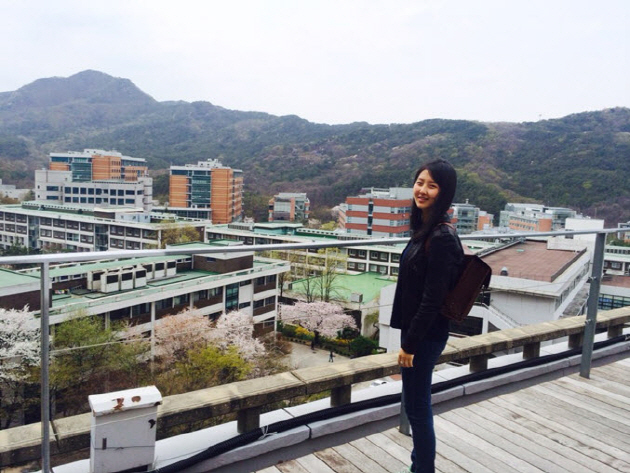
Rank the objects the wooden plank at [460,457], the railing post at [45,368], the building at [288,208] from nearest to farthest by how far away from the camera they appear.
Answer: the railing post at [45,368] → the wooden plank at [460,457] → the building at [288,208]

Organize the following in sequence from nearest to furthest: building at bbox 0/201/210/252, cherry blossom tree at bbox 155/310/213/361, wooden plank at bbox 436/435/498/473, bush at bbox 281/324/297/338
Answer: cherry blossom tree at bbox 155/310/213/361
wooden plank at bbox 436/435/498/473
bush at bbox 281/324/297/338
building at bbox 0/201/210/252

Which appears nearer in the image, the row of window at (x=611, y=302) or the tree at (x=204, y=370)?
the tree at (x=204, y=370)

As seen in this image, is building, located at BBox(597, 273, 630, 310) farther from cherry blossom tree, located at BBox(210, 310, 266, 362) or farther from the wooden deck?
cherry blossom tree, located at BBox(210, 310, 266, 362)

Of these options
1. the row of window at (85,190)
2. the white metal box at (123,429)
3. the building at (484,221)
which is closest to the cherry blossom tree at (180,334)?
the white metal box at (123,429)

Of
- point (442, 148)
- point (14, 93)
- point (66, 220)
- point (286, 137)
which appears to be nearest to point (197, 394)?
point (66, 220)

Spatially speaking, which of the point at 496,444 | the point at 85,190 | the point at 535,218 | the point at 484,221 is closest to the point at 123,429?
the point at 496,444

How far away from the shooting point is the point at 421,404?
1.65m

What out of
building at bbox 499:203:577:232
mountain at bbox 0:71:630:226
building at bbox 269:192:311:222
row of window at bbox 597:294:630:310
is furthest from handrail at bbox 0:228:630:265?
mountain at bbox 0:71:630:226

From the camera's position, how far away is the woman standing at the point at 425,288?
149 centimetres

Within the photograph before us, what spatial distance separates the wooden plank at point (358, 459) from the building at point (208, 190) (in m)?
54.6

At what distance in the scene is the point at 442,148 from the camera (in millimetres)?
77438

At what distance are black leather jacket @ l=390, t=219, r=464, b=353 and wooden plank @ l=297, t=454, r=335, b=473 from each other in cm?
62

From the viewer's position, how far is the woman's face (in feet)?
5.18

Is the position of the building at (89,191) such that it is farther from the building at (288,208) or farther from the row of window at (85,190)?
the building at (288,208)
